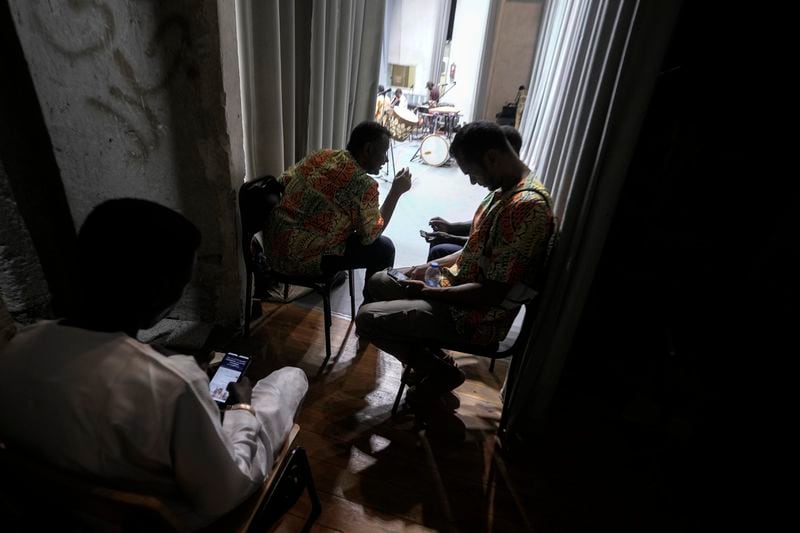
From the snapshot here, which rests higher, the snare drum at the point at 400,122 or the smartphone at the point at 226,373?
the snare drum at the point at 400,122

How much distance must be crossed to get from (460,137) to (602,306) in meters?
Answer: 0.86

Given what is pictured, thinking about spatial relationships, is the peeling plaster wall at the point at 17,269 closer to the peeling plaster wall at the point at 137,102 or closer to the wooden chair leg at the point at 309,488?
the peeling plaster wall at the point at 137,102

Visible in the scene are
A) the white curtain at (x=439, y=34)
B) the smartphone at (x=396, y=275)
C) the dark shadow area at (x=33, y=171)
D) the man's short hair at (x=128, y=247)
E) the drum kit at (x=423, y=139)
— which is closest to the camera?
the man's short hair at (x=128, y=247)

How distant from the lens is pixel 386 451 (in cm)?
150

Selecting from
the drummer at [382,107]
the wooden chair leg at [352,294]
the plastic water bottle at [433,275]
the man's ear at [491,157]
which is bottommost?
the wooden chair leg at [352,294]

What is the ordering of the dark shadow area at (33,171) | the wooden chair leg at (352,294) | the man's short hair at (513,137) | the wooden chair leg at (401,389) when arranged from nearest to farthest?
the dark shadow area at (33,171)
the man's short hair at (513,137)
the wooden chair leg at (401,389)
the wooden chair leg at (352,294)

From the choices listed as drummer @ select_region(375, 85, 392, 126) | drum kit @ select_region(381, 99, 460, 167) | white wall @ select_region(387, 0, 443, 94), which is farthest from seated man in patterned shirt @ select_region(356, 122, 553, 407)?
white wall @ select_region(387, 0, 443, 94)

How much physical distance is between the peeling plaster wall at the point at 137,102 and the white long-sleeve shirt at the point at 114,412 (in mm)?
1052

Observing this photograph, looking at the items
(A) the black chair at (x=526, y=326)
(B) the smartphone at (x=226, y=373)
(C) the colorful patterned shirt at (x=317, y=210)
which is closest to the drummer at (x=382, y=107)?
(C) the colorful patterned shirt at (x=317, y=210)

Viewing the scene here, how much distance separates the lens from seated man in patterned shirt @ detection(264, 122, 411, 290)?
1.69 metres

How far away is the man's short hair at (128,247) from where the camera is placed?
691 mm

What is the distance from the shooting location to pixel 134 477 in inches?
25.1

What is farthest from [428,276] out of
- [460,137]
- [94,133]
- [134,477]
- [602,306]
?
[94,133]

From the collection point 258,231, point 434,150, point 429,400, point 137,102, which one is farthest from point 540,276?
point 434,150
